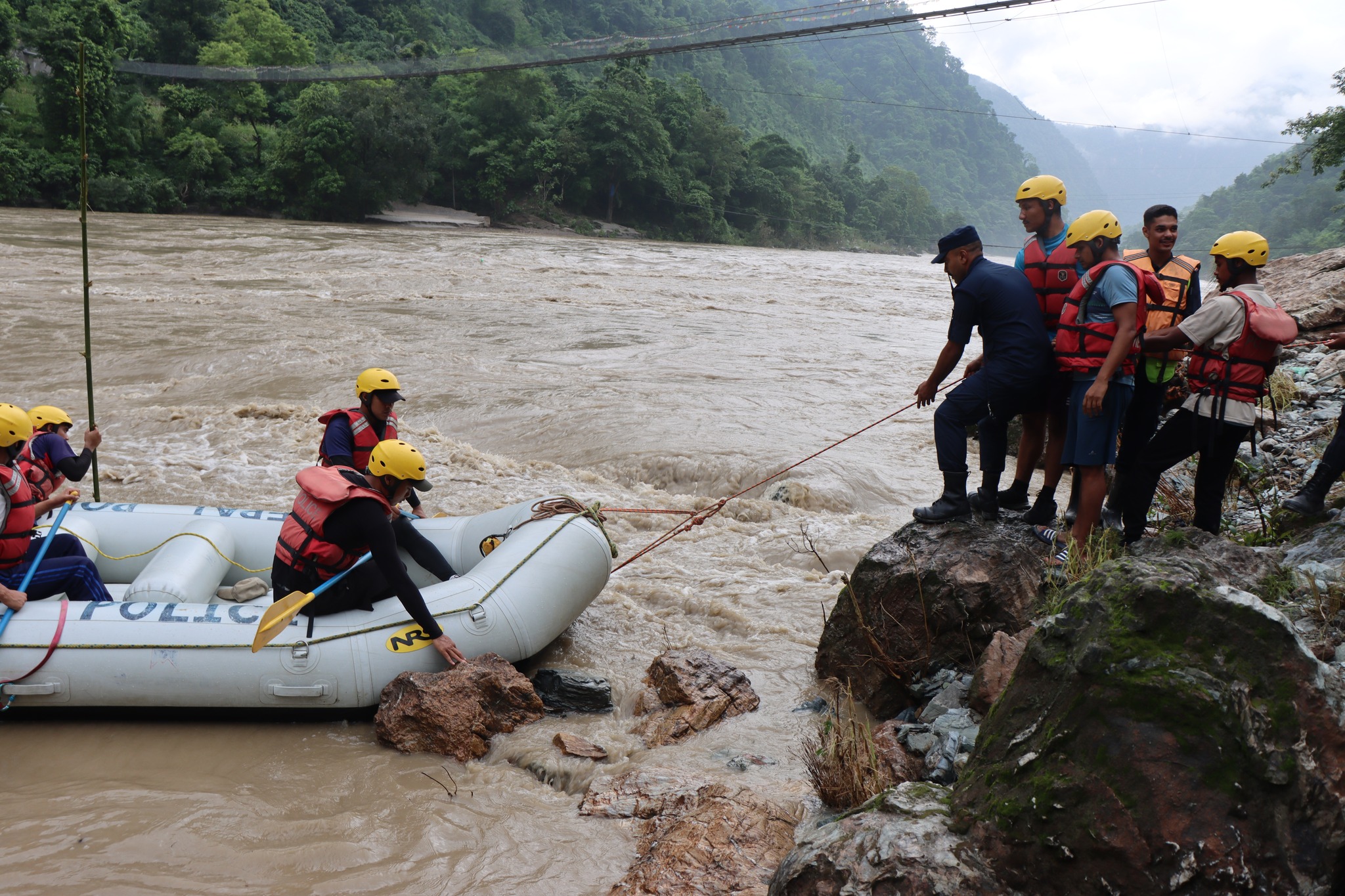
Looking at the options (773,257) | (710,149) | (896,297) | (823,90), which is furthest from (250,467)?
(823,90)

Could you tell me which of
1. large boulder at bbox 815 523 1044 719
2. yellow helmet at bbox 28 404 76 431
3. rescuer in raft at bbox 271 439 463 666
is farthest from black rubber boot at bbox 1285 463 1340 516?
yellow helmet at bbox 28 404 76 431

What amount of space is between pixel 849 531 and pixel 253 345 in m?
9.51

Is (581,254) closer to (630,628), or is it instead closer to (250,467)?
(250,467)

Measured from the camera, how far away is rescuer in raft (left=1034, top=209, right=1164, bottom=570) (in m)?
3.51

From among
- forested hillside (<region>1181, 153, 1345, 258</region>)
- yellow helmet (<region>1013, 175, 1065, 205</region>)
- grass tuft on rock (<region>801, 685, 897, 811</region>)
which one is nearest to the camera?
grass tuft on rock (<region>801, 685, 897, 811</region>)

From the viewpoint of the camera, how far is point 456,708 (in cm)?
385

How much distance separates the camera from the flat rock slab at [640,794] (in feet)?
10.8

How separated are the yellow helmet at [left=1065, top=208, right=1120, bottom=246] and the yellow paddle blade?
3.68 meters

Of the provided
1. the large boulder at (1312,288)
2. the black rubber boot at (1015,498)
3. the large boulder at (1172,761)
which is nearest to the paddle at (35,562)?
the large boulder at (1172,761)

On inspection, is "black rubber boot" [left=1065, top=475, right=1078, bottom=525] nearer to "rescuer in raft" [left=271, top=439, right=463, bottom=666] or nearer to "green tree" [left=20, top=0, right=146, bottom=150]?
"rescuer in raft" [left=271, top=439, right=463, bottom=666]

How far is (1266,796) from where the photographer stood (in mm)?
1841

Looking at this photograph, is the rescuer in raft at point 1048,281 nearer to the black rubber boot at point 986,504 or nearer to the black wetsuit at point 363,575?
the black rubber boot at point 986,504

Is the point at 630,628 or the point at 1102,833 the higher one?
the point at 1102,833

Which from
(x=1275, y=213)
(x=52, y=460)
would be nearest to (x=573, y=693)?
(x=52, y=460)
